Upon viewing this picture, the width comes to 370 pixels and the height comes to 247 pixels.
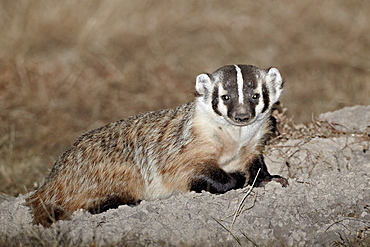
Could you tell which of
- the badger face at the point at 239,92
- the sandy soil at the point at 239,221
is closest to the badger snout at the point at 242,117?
the badger face at the point at 239,92

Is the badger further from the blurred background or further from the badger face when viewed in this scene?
the blurred background

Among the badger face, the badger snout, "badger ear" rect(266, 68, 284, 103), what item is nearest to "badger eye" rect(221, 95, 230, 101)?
the badger face

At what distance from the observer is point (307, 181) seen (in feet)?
11.9

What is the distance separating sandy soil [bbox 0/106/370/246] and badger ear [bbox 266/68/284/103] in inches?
22.9

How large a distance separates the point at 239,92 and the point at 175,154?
0.65m

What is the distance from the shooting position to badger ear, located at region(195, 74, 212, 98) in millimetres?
3709

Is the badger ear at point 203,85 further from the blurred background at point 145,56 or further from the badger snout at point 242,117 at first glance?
the blurred background at point 145,56

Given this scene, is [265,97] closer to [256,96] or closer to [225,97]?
[256,96]

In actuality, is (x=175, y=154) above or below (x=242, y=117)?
below

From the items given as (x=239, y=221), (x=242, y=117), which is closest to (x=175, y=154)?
(x=242, y=117)

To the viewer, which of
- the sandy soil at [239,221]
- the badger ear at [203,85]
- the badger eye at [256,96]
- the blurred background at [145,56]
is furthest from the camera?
the blurred background at [145,56]

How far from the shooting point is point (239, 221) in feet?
10.8

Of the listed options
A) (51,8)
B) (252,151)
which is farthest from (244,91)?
(51,8)

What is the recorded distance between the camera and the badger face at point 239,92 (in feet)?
11.5
